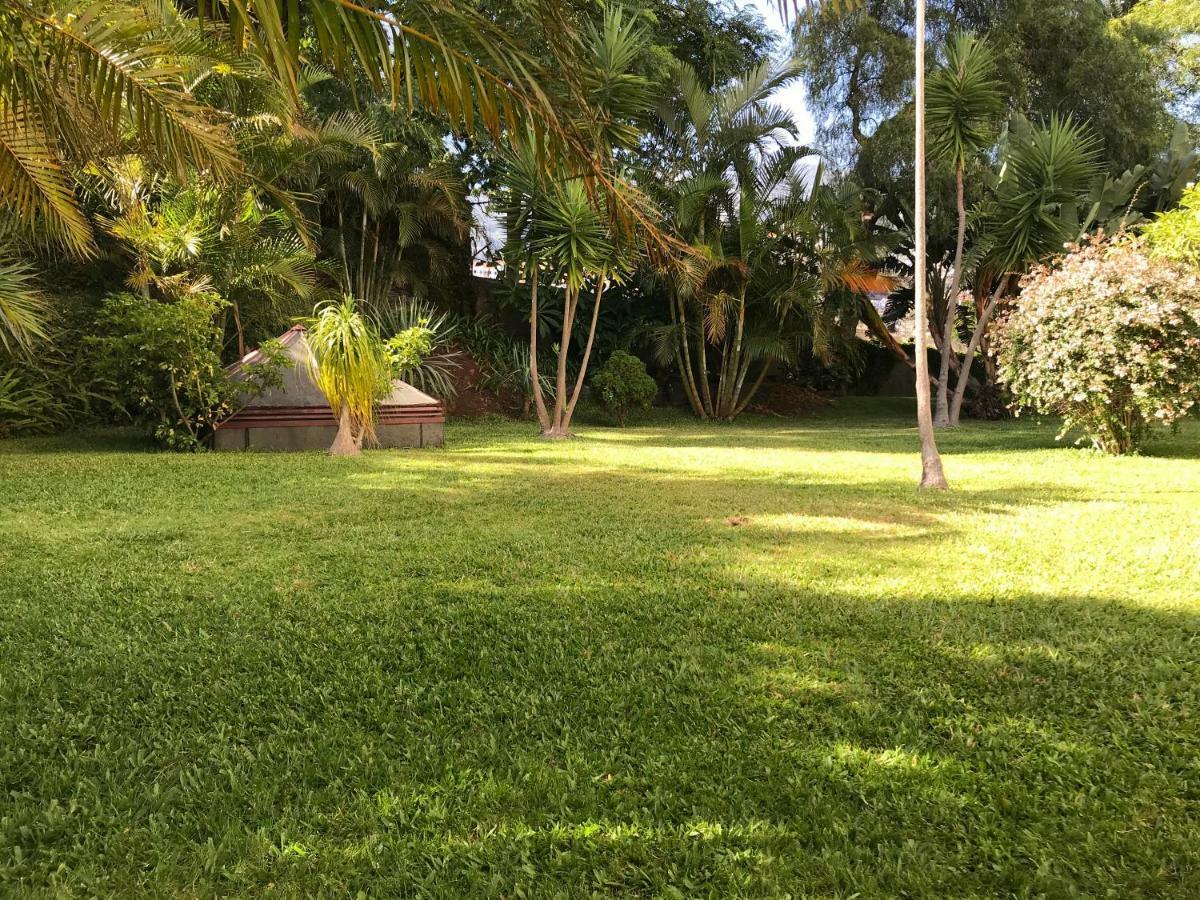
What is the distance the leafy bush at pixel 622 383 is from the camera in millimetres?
16922

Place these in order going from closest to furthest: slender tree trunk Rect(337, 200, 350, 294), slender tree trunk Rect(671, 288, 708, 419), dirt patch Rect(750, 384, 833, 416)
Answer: slender tree trunk Rect(337, 200, 350, 294), slender tree trunk Rect(671, 288, 708, 419), dirt patch Rect(750, 384, 833, 416)

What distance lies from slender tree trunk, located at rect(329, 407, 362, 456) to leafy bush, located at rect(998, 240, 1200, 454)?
28.4 feet

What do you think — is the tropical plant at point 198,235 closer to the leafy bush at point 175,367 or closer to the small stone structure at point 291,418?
the leafy bush at point 175,367

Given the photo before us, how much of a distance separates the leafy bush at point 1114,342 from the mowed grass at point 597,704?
14.6ft

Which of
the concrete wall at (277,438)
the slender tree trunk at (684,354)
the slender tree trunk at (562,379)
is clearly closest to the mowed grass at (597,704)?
the concrete wall at (277,438)

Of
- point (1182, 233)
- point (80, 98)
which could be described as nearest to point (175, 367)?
point (80, 98)

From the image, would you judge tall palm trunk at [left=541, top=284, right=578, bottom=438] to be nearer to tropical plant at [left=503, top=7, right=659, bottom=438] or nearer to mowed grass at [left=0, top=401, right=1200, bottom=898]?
tropical plant at [left=503, top=7, right=659, bottom=438]

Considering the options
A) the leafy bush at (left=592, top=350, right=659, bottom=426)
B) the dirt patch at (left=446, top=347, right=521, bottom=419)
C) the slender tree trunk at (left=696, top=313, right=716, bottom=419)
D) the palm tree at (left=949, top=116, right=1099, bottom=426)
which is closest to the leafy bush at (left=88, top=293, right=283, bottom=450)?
the dirt patch at (left=446, top=347, right=521, bottom=419)

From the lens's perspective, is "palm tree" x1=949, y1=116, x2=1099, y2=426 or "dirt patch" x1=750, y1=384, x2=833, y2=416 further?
"dirt patch" x1=750, y1=384, x2=833, y2=416

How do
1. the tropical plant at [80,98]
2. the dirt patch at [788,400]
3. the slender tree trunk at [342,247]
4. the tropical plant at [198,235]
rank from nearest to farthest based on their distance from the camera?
1. the tropical plant at [80,98]
2. the tropical plant at [198,235]
3. the slender tree trunk at [342,247]
4. the dirt patch at [788,400]

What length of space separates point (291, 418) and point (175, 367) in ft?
4.84

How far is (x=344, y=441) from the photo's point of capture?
31.6 ft

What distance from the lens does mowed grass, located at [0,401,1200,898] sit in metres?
1.95

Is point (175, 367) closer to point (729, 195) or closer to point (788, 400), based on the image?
point (729, 195)
